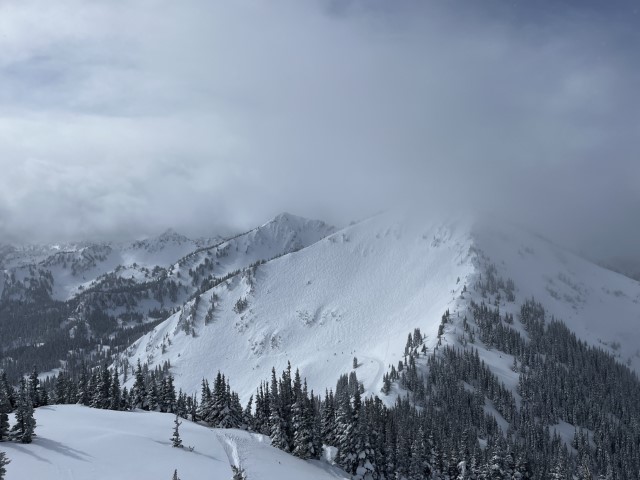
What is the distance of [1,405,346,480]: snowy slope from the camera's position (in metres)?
49.2

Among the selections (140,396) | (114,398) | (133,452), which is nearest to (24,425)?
(133,452)

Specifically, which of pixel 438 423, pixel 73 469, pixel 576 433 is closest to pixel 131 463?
pixel 73 469

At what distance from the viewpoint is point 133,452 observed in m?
56.5

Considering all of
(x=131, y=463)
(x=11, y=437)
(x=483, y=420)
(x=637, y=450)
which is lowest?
(x=637, y=450)

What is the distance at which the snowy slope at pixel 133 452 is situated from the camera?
49.2 m

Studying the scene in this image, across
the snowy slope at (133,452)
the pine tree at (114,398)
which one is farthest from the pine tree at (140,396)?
the snowy slope at (133,452)

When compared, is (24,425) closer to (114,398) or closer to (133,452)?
(133,452)

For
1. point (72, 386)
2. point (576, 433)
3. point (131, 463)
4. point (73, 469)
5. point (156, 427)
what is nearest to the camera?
point (73, 469)

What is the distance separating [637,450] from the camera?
190 m

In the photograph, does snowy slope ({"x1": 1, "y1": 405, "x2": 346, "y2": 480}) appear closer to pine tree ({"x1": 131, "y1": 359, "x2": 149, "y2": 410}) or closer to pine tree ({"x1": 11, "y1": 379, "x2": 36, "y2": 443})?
pine tree ({"x1": 11, "y1": 379, "x2": 36, "y2": 443})

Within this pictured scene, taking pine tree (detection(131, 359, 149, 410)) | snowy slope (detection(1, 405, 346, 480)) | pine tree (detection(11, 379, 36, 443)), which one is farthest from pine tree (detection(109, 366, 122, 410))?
pine tree (detection(11, 379, 36, 443))

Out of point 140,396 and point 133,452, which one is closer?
point 133,452

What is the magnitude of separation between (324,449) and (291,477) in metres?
28.7

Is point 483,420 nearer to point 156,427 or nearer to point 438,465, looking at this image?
point 438,465
